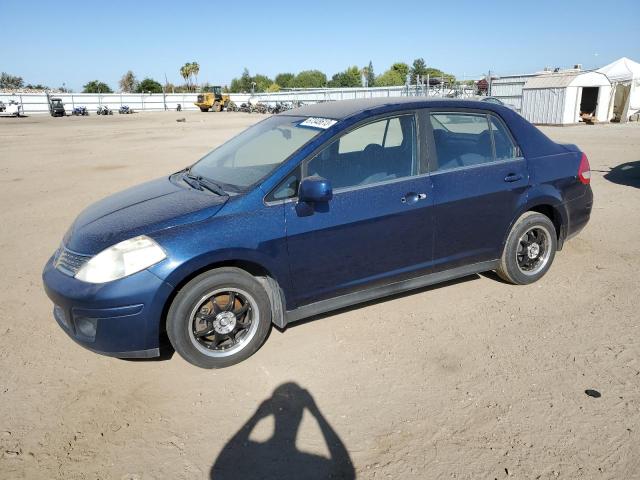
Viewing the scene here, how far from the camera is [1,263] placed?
5.55m

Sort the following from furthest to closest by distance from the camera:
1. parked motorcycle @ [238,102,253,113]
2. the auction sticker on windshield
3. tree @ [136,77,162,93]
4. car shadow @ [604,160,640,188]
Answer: tree @ [136,77,162,93] < parked motorcycle @ [238,102,253,113] < car shadow @ [604,160,640,188] < the auction sticker on windshield

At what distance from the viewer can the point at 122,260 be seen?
3.08 metres

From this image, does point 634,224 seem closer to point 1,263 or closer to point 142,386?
point 142,386

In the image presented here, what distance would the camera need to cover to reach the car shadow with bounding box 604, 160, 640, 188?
9180mm

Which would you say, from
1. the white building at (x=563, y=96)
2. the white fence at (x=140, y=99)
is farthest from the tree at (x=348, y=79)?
the white building at (x=563, y=96)

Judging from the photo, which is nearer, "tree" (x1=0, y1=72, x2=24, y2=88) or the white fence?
the white fence

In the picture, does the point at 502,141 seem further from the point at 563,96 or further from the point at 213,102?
the point at 213,102

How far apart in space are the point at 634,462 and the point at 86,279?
325 centimetres

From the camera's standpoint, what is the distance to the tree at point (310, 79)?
401 ft

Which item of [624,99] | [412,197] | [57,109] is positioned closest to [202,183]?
[412,197]

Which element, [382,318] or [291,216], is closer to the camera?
[291,216]

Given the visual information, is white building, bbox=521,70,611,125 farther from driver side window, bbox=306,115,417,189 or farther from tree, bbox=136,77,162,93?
tree, bbox=136,77,162,93

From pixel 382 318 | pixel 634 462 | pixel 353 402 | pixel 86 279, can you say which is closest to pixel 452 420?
pixel 353 402

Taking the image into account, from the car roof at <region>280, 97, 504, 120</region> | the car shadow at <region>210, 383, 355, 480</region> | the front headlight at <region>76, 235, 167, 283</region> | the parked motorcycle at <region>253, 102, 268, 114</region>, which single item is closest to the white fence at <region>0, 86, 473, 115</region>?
the parked motorcycle at <region>253, 102, 268, 114</region>
